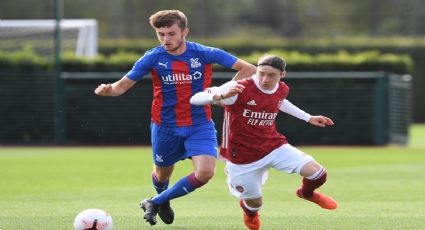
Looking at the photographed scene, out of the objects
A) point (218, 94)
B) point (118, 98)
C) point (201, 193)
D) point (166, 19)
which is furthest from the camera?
point (118, 98)

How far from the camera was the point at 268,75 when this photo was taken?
8.23m

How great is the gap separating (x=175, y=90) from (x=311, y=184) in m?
1.53

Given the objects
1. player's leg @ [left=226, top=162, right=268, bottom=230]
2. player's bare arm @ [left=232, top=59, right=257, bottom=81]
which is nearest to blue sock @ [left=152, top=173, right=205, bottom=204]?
player's leg @ [left=226, top=162, right=268, bottom=230]

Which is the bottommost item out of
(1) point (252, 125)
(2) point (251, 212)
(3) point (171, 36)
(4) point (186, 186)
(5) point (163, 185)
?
(5) point (163, 185)

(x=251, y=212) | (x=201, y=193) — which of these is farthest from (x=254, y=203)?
(x=201, y=193)

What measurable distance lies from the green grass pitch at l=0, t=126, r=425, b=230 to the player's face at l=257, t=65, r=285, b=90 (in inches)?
50.6

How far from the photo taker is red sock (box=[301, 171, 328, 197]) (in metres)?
8.38

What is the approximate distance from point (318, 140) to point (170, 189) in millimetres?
12772

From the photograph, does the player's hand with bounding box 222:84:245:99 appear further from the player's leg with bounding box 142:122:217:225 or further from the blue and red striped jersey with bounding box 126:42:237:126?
the blue and red striped jersey with bounding box 126:42:237:126

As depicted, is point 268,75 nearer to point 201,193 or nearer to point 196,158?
point 196,158

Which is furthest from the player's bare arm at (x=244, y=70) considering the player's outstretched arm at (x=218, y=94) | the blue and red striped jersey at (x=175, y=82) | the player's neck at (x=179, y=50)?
the player's outstretched arm at (x=218, y=94)

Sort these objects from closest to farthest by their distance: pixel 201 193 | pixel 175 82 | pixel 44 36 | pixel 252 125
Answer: pixel 252 125
pixel 175 82
pixel 201 193
pixel 44 36

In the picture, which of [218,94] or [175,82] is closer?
[218,94]

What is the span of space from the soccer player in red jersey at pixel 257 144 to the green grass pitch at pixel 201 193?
47 centimetres
